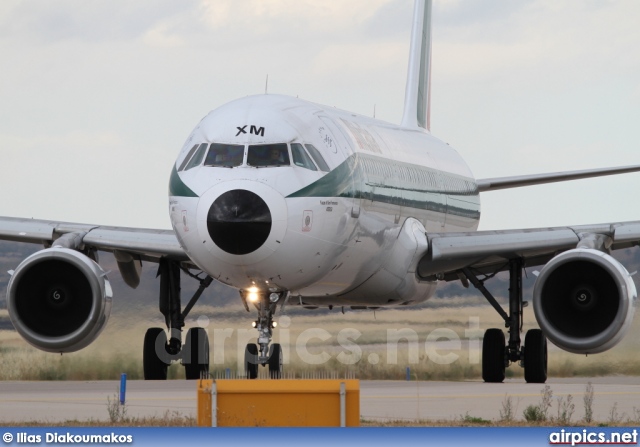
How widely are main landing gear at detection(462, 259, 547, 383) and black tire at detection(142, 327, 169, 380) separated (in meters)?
5.37

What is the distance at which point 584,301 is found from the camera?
23.5 m

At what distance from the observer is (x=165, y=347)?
27.5 meters

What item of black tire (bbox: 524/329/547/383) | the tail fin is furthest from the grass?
the tail fin

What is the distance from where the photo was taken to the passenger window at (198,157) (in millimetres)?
20797

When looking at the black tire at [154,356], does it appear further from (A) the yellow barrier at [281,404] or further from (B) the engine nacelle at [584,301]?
(A) the yellow barrier at [281,404]

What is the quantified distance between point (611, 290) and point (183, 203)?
681 centimetres

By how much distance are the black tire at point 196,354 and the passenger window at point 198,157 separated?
24.4 ft

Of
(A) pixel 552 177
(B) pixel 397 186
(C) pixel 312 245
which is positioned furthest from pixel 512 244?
(C) pixel 312 245

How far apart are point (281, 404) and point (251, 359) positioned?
1300cm

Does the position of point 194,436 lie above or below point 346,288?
below

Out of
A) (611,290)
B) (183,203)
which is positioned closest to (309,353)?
(611,290)

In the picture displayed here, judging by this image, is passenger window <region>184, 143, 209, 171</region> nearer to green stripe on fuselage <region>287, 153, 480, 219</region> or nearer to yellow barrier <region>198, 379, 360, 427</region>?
green stripe on fuselage <region>287, 153, 480, 219</region>

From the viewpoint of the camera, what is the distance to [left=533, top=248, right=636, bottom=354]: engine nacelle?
23000 mm

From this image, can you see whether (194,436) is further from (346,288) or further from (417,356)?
(417,356)
